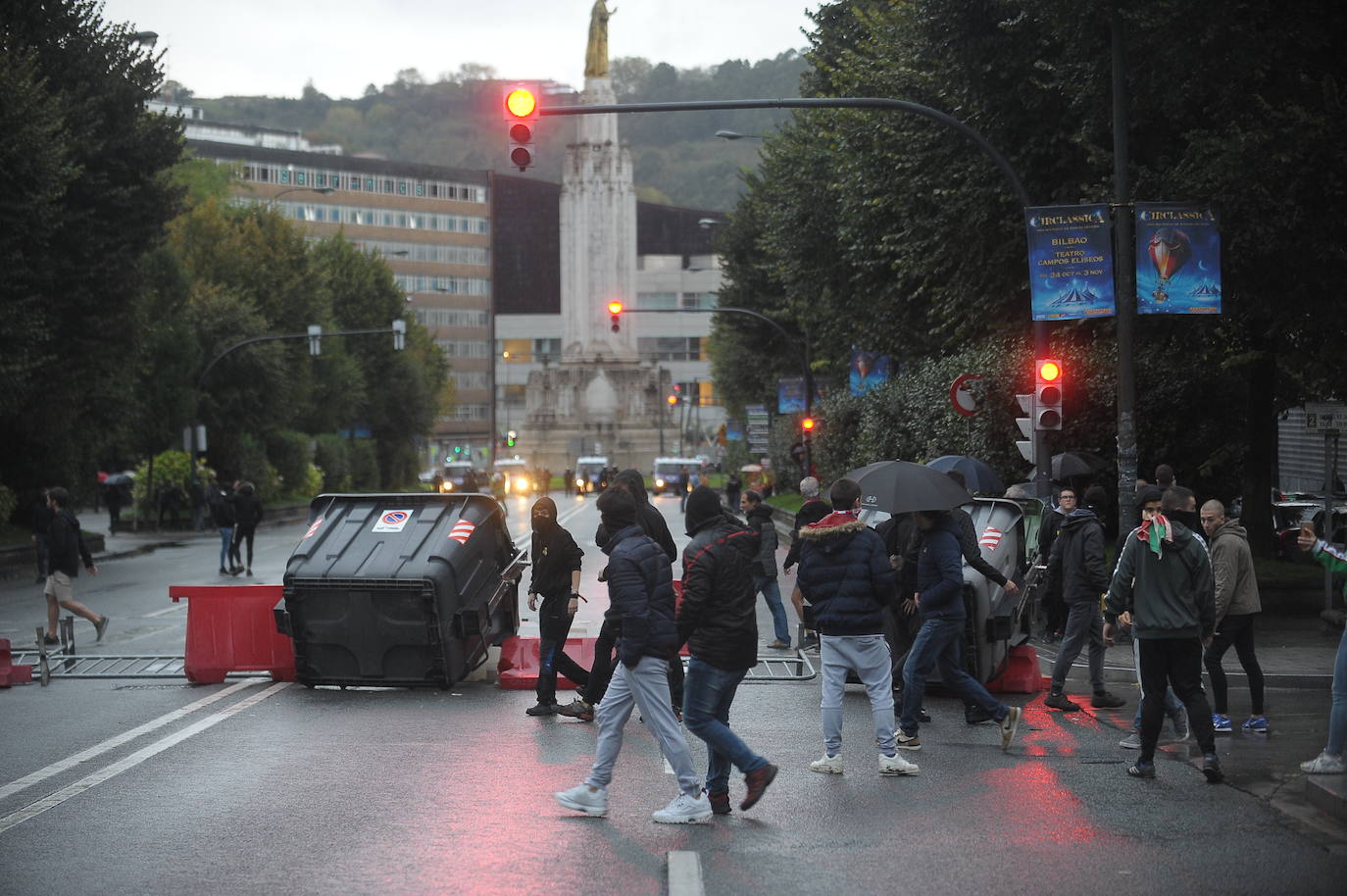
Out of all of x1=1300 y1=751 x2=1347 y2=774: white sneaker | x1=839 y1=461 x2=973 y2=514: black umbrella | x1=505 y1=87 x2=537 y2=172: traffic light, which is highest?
x1=505 y1=87 x2=537 y2=172: traffic light

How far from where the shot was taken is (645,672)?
8.89 m

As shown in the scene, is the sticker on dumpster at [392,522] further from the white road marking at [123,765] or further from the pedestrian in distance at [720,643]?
A: the pedestrian in distance at [720,643]

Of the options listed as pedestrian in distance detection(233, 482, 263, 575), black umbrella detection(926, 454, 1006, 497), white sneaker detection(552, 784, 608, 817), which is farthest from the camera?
pedestrian in distance detection(233, 482, 263, 575)

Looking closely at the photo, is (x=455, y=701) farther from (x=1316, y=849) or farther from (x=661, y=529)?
(x=1316, y=849)

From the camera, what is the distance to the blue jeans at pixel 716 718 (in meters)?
8.88

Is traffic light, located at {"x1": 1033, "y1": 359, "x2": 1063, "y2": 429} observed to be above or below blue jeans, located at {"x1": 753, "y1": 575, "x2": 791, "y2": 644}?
above

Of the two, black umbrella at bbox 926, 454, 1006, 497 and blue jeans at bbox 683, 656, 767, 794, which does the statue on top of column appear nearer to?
black umbrella at bbox 926, 454, 1006, 497

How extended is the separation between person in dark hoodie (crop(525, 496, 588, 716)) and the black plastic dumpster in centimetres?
113

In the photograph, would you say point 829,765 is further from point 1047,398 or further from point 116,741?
point 1047,398

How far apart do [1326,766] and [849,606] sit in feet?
9.42

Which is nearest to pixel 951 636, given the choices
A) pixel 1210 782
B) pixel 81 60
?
pixel 1210 782

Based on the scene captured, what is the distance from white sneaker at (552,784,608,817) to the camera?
8.92m

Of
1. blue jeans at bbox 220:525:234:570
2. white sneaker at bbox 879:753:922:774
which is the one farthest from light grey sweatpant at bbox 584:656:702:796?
blue jeans at bbox 220:525:234:570

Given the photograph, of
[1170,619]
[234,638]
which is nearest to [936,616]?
[1170,619]
